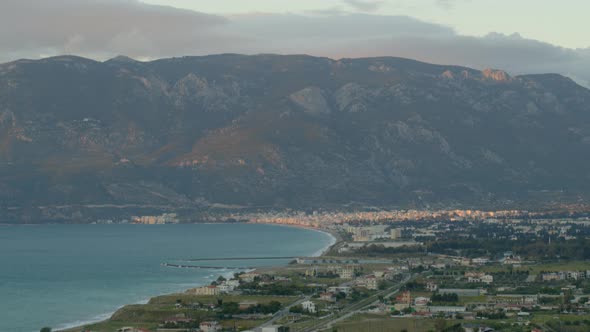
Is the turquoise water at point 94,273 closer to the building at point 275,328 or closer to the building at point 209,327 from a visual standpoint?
the building at point 209,327

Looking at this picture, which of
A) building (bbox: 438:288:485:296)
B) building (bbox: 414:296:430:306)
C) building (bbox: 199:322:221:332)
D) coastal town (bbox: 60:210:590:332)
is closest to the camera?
building (bbox: 199:322:221:332)

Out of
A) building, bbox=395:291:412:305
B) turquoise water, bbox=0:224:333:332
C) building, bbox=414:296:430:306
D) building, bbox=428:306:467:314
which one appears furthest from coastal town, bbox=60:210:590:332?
turquoise water, bbox=0:224:333:332

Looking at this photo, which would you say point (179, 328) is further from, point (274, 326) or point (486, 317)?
point (486, 317)

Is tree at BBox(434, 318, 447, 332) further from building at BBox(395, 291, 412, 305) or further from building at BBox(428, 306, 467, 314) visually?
building at BBox(395, 291, 412, 305)

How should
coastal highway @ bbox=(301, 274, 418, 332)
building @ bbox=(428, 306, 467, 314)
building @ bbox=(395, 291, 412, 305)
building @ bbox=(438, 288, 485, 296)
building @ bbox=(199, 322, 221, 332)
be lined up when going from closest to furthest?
1. building @ bbox=(199, 322, 221, 332)
2. coastal highway @ bbox=(301, 274, 418, 332)
3. building @ bbox=(428, 306, 467, 314)
4. building @ bbox=(395, 291, 412, 305)
5. building @ bbox=(438, 288, 485, 296)

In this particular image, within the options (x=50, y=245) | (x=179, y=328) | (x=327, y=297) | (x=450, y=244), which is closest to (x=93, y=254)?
(x=50, y=245)
